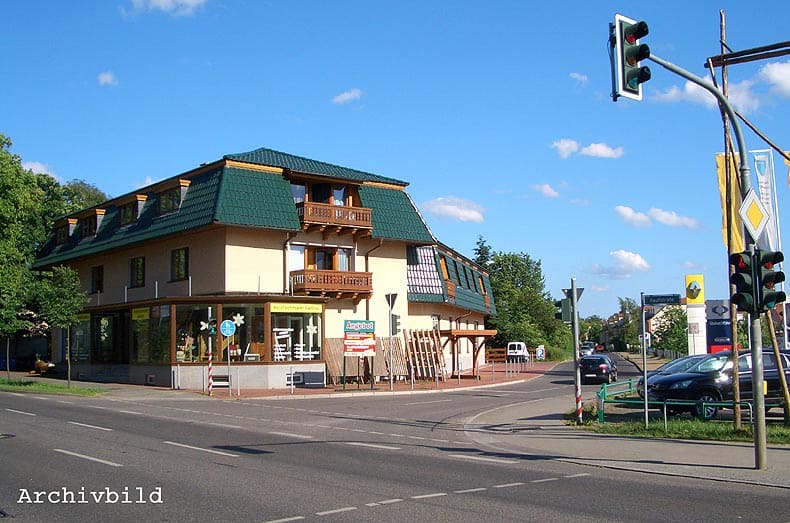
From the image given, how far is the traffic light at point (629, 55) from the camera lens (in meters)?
10.3

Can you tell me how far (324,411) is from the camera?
24516mm

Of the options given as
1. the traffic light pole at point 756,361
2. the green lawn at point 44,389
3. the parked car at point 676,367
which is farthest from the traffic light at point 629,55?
the green lawn at point 44,389

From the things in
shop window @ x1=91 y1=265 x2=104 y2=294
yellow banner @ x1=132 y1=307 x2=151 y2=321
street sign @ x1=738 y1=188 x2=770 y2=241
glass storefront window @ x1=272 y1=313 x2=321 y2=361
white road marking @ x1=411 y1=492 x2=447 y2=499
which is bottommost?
white road marking @ x1=411 y1=492 x2=447 y2=499

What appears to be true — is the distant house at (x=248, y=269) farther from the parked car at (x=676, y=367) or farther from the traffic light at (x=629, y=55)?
the traffic light at (x=629, y=55)

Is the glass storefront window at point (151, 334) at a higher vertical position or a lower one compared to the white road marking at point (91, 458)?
higher

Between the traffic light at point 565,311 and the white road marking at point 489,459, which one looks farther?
the traffic light at point 565,311

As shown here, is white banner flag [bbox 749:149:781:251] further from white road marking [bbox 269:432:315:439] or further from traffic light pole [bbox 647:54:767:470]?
white road marking [bbox 269:432:315:439]

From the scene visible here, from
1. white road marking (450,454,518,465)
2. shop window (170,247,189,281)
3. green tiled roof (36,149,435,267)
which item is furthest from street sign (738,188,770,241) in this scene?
shop window (170,247,189,281)

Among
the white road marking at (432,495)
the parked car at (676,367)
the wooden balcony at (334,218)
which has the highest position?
the wooden balcony at (334,218)

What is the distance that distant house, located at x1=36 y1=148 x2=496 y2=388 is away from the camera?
111 feet

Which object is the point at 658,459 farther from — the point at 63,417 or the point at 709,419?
the point at 63,417

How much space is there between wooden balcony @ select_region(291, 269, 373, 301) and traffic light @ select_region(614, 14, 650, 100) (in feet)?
89.3

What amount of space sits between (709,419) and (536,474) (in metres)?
8.68

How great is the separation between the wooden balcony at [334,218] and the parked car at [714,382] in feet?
65.1
